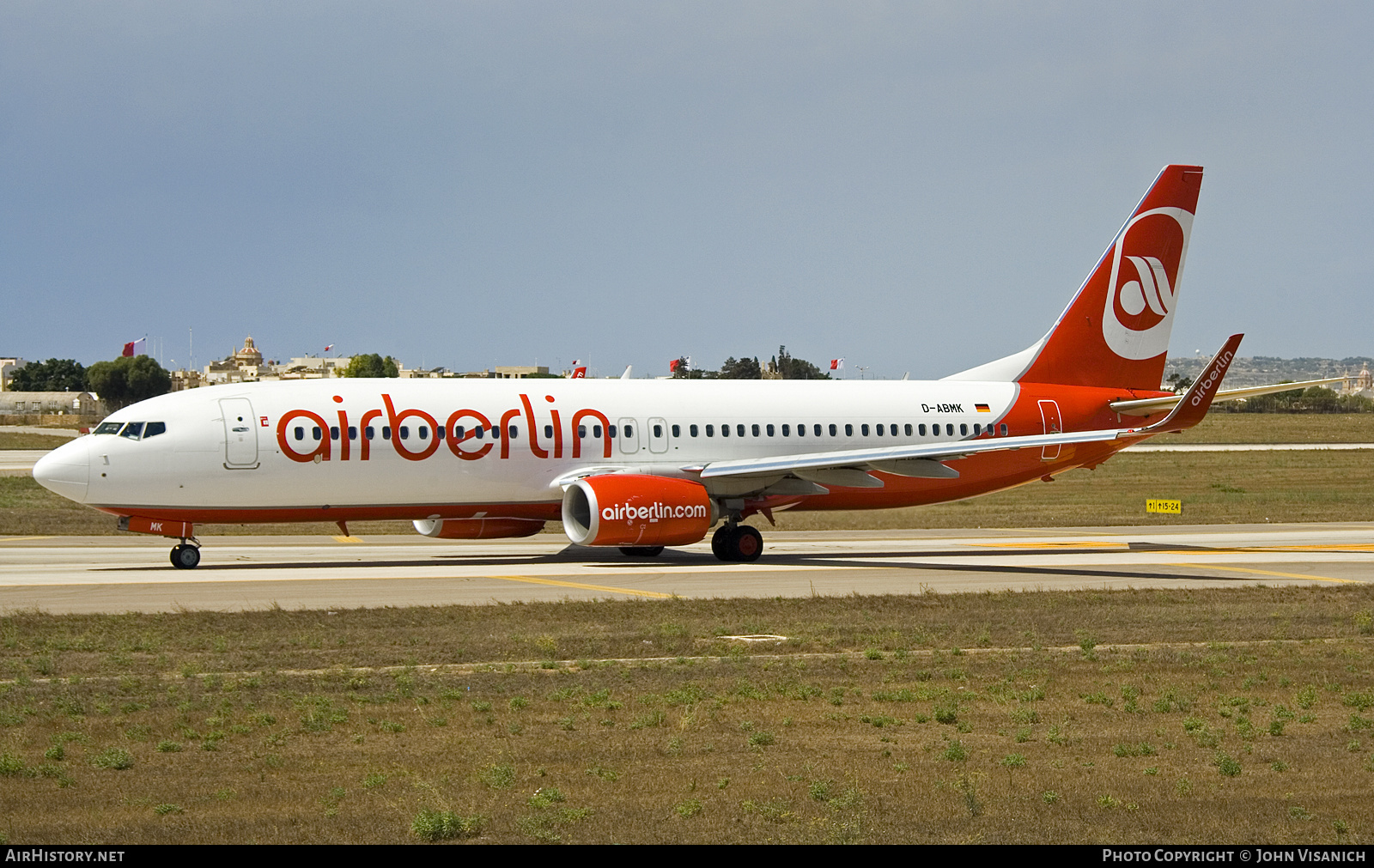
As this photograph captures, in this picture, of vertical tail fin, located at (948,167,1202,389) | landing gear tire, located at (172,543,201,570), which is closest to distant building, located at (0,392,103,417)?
landing gear tire, located at (172,543,201,570)

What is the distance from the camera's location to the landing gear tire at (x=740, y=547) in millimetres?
33250

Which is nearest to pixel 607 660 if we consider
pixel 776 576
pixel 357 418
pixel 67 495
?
pixel 776 576

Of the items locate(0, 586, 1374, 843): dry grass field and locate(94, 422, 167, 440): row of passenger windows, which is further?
locate(94, 422, 167, 440): row of passenger windows

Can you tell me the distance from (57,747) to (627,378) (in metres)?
23.4

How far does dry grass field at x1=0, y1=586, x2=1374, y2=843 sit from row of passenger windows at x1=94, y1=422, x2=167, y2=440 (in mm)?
8698

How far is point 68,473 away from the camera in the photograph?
28859mm

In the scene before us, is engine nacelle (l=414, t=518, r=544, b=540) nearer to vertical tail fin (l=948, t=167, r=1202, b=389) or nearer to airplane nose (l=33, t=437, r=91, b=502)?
airplane nose (l=33, t=437, r=91, b=502)

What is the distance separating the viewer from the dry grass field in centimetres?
1077

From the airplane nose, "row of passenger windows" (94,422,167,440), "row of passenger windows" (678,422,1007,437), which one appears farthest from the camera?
"row of passenger windows" (678,422,1007,437)

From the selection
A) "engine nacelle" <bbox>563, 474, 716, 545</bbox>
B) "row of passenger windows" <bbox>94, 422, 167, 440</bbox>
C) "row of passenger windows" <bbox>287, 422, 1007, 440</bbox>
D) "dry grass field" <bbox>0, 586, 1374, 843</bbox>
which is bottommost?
"dry grass field" <bbox>0, 586, 1374, 843</bbox>

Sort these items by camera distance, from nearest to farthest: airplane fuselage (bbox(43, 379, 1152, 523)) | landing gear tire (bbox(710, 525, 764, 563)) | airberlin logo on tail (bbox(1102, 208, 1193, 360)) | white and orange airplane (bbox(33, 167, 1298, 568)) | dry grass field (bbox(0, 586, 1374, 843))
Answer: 1. dry grass field (bbox(0, 586, 1374, 843))
2. airplane fuselage (bbox(43, 379, 1152, 523))
3. white and orange airplane (bbox(33, 167, 1298, 568))
4. landing gear tire (bbox(710, 525, 764, 563))
5. airberlin logo on tail (bbox(1102, 208, 1193, 360))

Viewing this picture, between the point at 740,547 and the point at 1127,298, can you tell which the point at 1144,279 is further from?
the point at 740,547

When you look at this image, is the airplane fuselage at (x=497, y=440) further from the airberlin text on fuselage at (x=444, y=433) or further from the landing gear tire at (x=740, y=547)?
the landing gear tire at (x=740, y=547)
